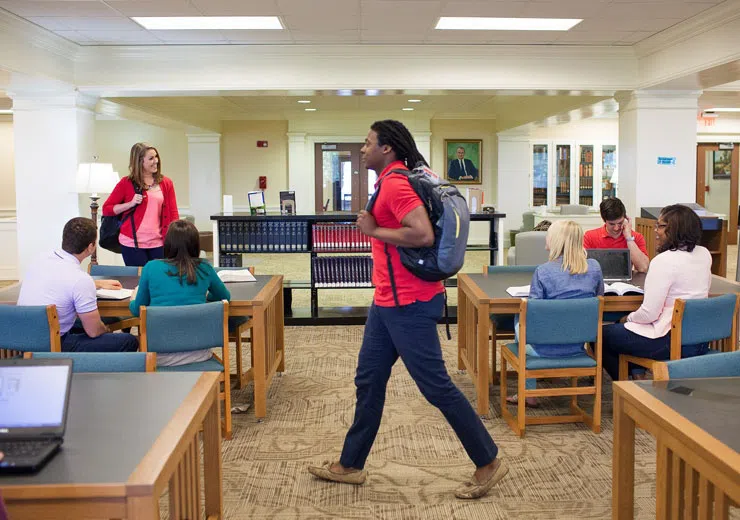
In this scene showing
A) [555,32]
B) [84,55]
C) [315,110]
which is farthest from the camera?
[315,110]

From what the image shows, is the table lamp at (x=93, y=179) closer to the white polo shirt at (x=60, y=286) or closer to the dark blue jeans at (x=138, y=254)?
the dark blue jeans at (x=138, y=254)

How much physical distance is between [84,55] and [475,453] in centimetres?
657

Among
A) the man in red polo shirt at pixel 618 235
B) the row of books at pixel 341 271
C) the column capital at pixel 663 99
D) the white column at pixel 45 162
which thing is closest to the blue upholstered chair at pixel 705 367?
the man in red polo shirt at pixel 618 235

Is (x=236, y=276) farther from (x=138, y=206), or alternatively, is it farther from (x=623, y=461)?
(x=623, y=461)

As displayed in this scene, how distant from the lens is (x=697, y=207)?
791cm

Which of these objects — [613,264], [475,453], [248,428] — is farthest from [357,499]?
[613,264]

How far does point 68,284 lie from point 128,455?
225cm

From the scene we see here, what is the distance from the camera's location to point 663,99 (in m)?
8.33

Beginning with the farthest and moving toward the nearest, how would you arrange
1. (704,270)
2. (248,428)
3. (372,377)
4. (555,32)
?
1. (555,32)
2. (248,428)
3. (704,270)
4. (372,377)

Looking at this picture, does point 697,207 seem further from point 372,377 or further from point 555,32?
point 372,377

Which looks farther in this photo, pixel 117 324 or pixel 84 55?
pixel 84 55

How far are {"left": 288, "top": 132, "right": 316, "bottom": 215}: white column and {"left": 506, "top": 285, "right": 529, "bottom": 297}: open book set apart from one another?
11.0 m

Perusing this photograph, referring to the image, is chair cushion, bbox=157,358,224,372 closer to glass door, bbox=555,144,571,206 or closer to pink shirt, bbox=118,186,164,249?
pink shirt, bbox=118,186,164,249

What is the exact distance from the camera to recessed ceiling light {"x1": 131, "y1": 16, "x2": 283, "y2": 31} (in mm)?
6691
